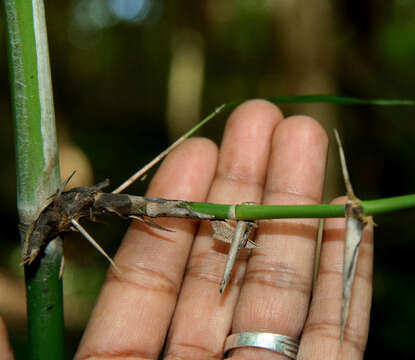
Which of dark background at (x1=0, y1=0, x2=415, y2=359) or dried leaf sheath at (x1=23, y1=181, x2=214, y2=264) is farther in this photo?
dark background at (x1=0, y1=0, x2=415, y2=359)

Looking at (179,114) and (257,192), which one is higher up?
(179,114)

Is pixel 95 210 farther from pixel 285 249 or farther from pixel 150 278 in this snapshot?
pixel 285 249

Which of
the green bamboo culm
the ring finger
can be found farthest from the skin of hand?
the green bamboo culm

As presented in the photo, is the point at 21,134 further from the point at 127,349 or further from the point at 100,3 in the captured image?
the point at 100,3

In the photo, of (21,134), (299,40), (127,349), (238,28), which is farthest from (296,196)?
(238,28)

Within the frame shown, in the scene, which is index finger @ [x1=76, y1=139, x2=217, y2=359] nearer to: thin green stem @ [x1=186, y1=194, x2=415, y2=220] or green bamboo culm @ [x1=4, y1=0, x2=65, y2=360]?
green bamboo culm @ [x1=4, y1=0, x2=65, y2=360]

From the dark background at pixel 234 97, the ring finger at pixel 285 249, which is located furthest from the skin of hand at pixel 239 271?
the dark background at pixel 234 97

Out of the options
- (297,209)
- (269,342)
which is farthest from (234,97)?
(297,209)
